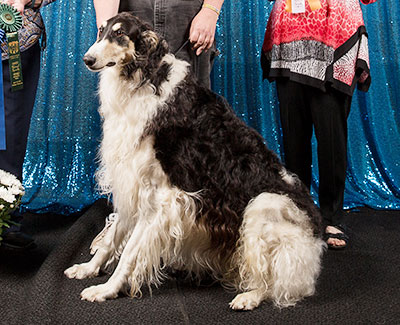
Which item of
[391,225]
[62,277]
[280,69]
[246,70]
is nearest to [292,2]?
[280,69]

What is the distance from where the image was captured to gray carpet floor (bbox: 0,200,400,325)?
6.04 ft

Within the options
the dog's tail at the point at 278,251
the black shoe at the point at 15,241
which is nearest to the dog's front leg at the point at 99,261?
the black shoe at the point at 15,241

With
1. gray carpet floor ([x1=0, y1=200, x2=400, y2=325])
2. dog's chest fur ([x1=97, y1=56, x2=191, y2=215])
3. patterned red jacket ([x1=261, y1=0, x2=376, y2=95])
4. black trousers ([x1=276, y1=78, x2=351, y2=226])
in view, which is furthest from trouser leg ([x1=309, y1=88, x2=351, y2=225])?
dog's chest fur ([x1=97, y1=56, x2=191, y2=215])

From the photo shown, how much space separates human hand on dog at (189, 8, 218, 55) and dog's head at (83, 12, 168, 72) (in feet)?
1.38

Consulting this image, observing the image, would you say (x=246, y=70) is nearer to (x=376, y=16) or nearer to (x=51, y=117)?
(x=376, y=16)

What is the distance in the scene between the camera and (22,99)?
2.67 metres

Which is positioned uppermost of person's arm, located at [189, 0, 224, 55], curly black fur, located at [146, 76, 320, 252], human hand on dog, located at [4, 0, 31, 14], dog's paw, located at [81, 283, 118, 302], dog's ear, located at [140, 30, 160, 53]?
human hand on dog, located at [4, 0, 31, 14]

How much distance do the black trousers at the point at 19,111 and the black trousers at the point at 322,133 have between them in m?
1.51

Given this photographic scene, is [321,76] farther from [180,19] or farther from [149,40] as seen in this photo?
[149,40]

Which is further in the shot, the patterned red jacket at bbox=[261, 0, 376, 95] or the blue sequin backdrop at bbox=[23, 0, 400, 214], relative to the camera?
the blue sequin backdrop at bbox=[23, 0, 400, 214]

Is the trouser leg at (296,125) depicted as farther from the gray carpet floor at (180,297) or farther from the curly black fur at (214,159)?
the curly black fur at (214,159)

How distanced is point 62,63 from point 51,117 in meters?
0.45

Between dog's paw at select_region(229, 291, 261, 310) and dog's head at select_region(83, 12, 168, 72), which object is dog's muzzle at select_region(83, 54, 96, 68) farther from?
dog's paw at select_region(229, 291, 261, 310)

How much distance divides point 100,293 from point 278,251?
78 cm
